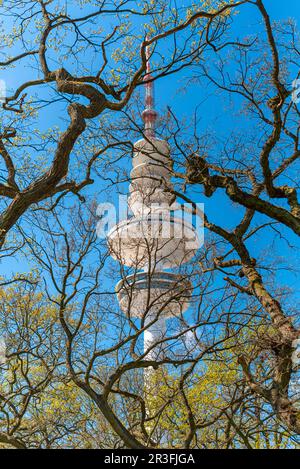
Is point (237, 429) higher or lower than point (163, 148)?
lower

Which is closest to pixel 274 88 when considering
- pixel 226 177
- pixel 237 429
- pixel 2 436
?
pixel 226 177

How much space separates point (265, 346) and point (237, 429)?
1.48m

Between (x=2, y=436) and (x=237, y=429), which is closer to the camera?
(x=237, y=429)

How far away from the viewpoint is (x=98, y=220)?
29.9ft

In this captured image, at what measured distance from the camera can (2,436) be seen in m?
7.39
